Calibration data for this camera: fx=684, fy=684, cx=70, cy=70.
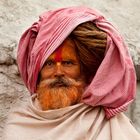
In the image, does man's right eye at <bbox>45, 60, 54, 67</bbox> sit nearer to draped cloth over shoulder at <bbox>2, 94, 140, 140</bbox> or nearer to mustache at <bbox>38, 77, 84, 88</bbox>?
mustache at <bbox>38, 77, 84, 88</bbox>

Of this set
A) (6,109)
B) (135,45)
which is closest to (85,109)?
(6,109)

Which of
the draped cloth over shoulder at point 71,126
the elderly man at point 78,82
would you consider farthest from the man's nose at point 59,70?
the draped cloth over shoulder at point 71,126

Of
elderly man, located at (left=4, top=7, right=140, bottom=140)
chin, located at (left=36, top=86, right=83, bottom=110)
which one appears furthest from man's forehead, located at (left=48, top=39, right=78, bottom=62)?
chin, located at (left=36, top=86, right=83, bottom=110)

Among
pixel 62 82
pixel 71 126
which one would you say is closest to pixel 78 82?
pixel 62 82

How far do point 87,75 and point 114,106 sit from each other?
0.19 m

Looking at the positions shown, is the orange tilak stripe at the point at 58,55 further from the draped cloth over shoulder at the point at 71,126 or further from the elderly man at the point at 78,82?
the draped cloth over shoulder at the point at 71,126

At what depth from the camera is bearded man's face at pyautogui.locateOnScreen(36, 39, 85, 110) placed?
8.64 ft

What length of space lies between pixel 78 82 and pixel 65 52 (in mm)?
129

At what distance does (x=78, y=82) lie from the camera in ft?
8.75

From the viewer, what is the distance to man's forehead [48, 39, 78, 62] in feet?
8.65

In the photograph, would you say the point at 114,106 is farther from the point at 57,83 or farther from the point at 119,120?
the point at 57,83

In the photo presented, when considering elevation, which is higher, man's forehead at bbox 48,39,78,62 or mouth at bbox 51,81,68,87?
man's forehead at bbox 48,39,78,62

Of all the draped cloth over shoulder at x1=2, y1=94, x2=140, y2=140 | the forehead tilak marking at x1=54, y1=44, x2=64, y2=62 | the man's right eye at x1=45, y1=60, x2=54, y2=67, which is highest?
the forehead tilak marking at x1=54, y1=44, x2=64, y2=62

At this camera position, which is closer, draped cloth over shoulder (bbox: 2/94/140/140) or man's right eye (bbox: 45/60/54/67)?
draped cloth over shoulder (bbox: 2/94/140/140)
